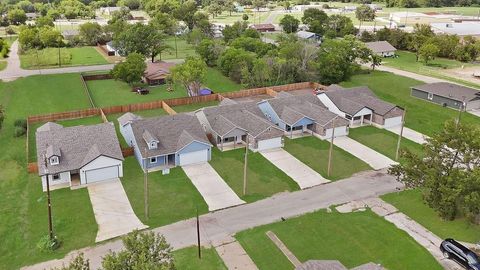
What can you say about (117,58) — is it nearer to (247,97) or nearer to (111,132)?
(247,97)

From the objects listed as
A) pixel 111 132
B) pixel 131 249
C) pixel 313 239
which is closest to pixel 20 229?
pixel 111 132

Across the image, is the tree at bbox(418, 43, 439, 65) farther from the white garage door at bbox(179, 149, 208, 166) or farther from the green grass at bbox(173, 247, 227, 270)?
the green grass at bbox(173, 247, 227, 270)

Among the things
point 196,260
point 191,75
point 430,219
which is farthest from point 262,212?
point 191,75

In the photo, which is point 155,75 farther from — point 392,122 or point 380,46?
point 380,46

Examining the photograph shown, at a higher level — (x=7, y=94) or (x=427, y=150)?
(x=427, y=150)

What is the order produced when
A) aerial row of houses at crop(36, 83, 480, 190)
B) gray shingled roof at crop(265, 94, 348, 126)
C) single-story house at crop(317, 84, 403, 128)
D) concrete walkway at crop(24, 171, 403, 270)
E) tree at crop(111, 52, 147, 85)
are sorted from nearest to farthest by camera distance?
concrete walkway at crop(24, 171, 403, 270)
aerial row of houses at crop(36, 83, 480, 190)
gray shingled roof at crop(265, 94, 348, 126)
single-story house at crop(317, 84, 403, 128)
tree at crop(111, 52, 147, 85)

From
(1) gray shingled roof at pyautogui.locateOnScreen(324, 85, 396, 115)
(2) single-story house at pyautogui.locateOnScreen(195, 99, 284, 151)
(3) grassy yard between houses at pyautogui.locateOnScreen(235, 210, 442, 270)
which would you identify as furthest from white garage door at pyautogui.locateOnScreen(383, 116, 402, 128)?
(3) grassy yard between houses at pyautogui.locateOnScreen(235, 210, 442, 270)
